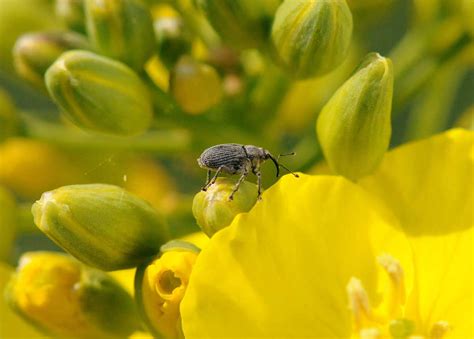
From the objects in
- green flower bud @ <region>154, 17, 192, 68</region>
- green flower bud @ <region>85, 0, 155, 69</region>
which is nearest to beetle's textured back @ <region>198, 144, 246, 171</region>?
green flower bud @ <region>85, 0, 155, 69</region>

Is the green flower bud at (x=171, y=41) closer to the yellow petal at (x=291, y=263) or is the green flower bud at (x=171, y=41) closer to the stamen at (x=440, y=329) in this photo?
the yellow petal at (x=291, y=263)

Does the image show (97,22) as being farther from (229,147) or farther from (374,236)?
(374,236)

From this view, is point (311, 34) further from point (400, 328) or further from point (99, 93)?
point (400, 328)

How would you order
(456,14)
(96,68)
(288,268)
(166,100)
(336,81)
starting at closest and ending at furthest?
1. (288,268)
2. (96,68)
3. (166,100)
4. (456,14)
5. (336,81)

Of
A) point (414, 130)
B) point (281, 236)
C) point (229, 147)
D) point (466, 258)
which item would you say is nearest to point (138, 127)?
point (229, 147)

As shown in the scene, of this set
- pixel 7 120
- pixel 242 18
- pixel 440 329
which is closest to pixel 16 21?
pixel 7 120

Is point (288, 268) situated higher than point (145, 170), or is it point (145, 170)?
point (288, 268)

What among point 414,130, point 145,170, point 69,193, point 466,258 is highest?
point 69,193
